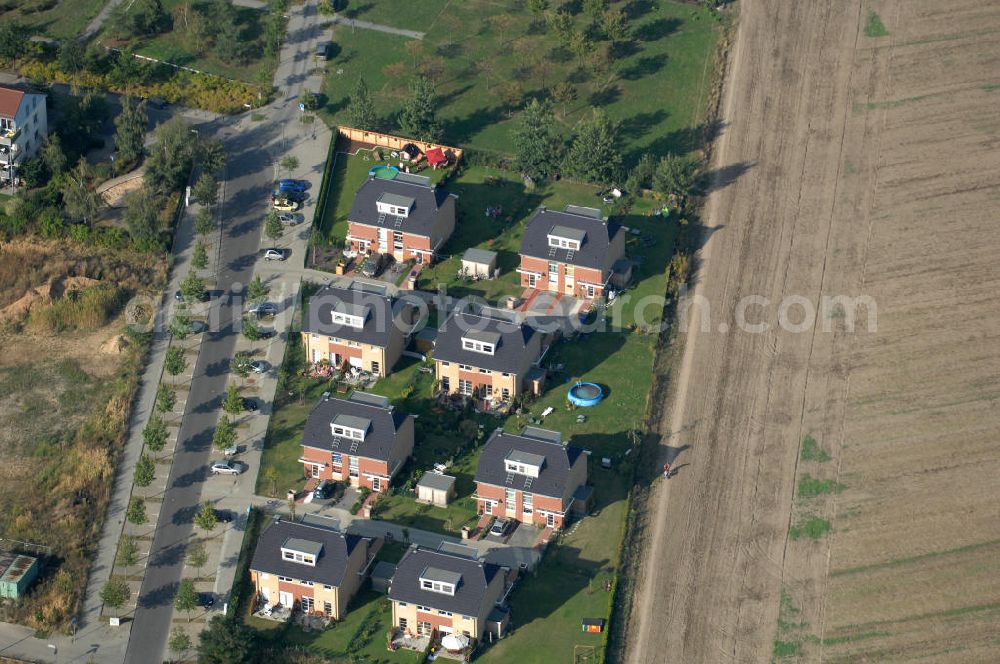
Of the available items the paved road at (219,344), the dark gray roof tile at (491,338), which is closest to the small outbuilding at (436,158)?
the paved road at (219,344)

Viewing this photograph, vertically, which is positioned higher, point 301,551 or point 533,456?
point 533,456

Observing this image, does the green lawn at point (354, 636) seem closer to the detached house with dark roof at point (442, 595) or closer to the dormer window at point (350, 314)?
the detached house with dark roof at point (442, 595)

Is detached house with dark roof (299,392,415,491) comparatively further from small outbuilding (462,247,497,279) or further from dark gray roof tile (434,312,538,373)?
small outbuilding (462,247,497,279)

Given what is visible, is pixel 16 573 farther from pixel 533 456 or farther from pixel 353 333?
pixel 533 456

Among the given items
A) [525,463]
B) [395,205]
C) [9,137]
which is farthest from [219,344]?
[9,137]

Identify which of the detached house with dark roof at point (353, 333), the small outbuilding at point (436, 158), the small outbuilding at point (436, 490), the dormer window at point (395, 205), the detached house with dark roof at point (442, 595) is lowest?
the detached house with dark roof at point (442, 595)

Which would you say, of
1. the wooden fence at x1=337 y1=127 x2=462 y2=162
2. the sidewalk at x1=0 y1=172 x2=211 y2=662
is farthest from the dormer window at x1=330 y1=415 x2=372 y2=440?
the wooden fence at x1=337 y1=127 x2=462 y2=162
